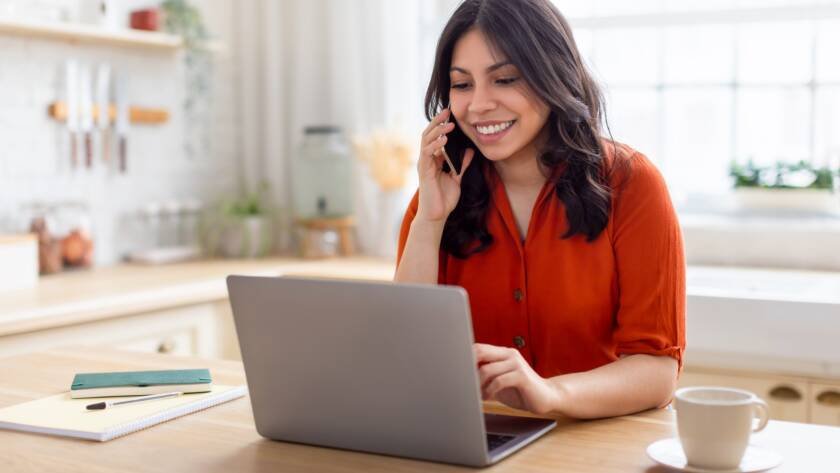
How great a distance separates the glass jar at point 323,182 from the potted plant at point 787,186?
1437 millimetres

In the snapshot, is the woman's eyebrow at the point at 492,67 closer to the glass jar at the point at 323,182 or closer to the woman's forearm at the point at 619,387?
the woman's forearm at the point at 619,387

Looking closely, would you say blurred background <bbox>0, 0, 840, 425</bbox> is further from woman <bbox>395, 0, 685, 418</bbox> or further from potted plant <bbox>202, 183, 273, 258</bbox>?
woman <bbox>395, 0, 685, 418</bbox>

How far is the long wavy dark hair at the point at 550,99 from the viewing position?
1769 millimetres

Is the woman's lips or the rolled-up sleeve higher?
the woman's lips

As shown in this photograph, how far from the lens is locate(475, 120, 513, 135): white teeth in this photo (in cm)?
181

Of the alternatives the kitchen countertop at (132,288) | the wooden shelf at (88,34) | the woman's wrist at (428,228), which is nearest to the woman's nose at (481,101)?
the woman's wrist at (428,228)

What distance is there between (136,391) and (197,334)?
162cm

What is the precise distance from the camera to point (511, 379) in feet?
4.55

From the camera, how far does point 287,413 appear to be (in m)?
1.36

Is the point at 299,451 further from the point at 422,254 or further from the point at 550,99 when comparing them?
the point at 550,99

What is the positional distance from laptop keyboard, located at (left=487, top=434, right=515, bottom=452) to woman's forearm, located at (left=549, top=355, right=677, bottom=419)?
0.41ft

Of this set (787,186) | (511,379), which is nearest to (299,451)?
(511,379)

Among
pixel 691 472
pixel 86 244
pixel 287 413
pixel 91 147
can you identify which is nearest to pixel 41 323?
pixel 86 244

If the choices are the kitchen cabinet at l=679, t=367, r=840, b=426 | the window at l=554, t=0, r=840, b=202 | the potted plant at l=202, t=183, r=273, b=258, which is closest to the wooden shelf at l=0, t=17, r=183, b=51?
the potted plant at l=202, t=183, r=273, b=258
